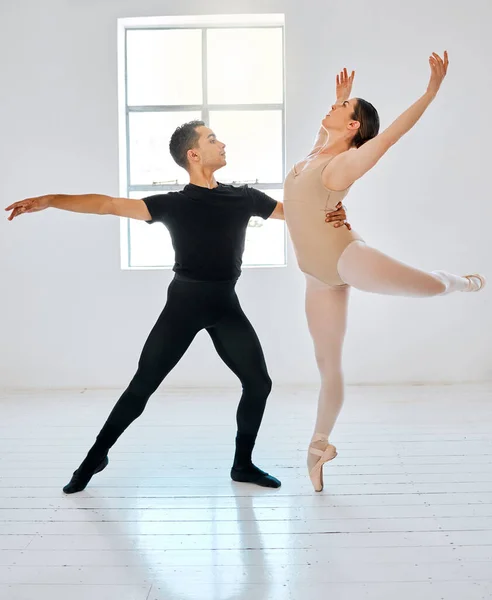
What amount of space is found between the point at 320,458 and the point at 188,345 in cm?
63

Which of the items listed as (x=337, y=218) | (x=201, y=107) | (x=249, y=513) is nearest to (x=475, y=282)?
(x=337, y=218)

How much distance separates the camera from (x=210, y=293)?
2434 mm

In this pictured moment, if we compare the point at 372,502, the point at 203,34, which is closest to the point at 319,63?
the point at 203,34

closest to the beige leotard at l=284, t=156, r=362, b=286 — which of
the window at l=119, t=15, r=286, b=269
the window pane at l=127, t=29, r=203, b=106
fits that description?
the window at l=119, t=15, r=286, b=269

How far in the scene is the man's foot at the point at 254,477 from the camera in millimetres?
2570

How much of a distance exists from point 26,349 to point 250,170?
1942 mm

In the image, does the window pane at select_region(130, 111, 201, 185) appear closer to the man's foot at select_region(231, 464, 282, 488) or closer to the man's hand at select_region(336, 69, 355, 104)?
the man's hand at select_region(336, 69, 355, 104)

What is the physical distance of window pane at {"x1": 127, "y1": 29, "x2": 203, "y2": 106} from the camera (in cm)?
462

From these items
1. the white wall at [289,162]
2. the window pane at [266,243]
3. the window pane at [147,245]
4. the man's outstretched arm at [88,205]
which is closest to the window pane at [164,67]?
the white wall at [289,162]

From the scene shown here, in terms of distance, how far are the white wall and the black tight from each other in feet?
6.55

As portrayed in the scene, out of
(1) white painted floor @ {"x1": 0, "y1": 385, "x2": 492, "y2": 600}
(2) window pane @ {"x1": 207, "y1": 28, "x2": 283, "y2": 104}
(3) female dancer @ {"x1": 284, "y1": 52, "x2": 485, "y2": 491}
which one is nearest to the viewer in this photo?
(1) white painted floor @ {"x1": 0, "y1": 385, "x2": 492, "y2": 600}

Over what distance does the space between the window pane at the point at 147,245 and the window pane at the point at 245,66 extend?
93 cm

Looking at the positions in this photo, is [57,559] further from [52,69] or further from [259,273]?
[52,69]

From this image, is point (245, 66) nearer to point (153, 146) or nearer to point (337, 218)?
point (153, 146)
